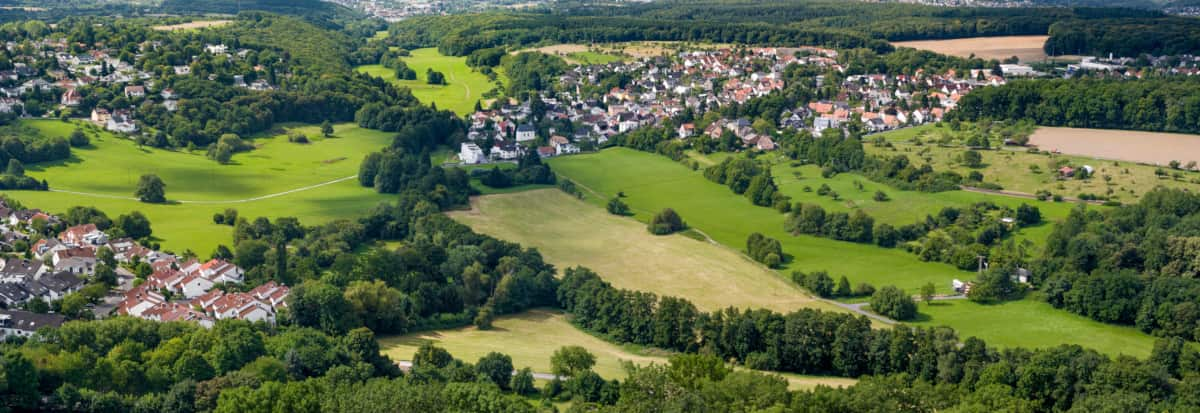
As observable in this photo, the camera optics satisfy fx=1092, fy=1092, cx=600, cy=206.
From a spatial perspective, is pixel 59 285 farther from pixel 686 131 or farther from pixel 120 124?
pixel 686 131

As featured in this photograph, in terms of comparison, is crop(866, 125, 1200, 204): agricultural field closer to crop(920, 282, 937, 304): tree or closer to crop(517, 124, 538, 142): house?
crop(920, 282, 937, 304): tree

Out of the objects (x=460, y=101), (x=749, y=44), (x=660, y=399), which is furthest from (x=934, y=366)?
(x=749, y=44)

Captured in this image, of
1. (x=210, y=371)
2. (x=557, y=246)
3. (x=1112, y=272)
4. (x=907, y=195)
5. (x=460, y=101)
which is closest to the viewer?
(x=210, y=371)

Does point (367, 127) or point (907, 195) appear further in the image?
Answer: point (367, 127)

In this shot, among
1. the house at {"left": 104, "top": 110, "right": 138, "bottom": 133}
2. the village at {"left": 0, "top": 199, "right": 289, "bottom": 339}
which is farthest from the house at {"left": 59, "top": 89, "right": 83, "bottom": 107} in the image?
the village at {"left": 0, "top": 199, "right": 289, "bottom": 339}

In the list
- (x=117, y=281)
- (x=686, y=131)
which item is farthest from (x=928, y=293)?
(x=686, y=131)

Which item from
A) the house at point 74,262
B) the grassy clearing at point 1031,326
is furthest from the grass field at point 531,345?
the house at point 74,262

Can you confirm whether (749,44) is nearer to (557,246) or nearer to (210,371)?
(557,246)
